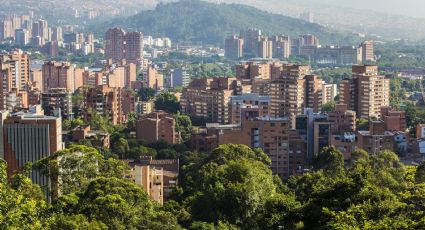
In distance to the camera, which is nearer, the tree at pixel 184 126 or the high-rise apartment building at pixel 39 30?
the tree at pixel 184 126

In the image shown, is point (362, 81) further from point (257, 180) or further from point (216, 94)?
point (257, 180)

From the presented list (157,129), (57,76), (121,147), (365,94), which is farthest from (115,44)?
(121,147)

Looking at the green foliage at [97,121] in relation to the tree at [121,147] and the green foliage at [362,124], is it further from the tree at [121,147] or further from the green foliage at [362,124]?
the green foliage at [362,124]

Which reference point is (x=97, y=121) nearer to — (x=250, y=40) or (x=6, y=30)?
(x=250, y=40)

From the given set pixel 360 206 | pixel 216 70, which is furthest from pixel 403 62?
pixel 360 206

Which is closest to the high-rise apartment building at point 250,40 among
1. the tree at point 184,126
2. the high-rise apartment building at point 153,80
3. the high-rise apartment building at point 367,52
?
the high-rise apartment building at point 367,52

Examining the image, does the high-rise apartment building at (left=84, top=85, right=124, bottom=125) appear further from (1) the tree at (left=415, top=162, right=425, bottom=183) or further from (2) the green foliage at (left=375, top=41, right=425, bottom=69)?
(2) the green foliage at (left=375, top=41, right=425, bottom=69)
